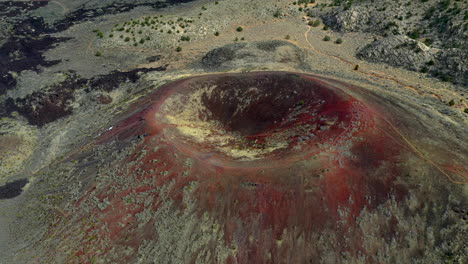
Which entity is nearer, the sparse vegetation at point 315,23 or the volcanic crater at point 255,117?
the volcanic crater at point 255,117

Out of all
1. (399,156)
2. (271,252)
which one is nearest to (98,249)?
(271,252)

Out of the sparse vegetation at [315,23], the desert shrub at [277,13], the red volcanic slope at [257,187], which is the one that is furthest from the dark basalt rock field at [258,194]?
the desert shrub at [277,13]

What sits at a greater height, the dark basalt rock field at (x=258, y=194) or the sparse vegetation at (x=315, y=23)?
the sparse vegetation at (x=315, y=23)

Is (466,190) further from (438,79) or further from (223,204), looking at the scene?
(438,79)

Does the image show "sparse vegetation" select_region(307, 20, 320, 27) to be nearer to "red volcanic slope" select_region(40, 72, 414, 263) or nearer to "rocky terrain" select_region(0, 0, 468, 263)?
"rocky terrain" select_region(0, 0, 468, 263)

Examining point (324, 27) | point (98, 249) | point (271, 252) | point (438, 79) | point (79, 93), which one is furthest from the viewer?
point (324, 27)

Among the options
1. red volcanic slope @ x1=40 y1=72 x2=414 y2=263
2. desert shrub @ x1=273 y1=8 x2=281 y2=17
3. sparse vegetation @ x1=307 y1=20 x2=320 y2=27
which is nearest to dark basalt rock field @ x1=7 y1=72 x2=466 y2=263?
red volcanic slope @ x1=40 y1=72 x2=414 y2=263

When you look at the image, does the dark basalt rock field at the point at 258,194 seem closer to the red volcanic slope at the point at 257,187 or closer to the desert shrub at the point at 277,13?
the red volcanic slope at the point at 257,187
